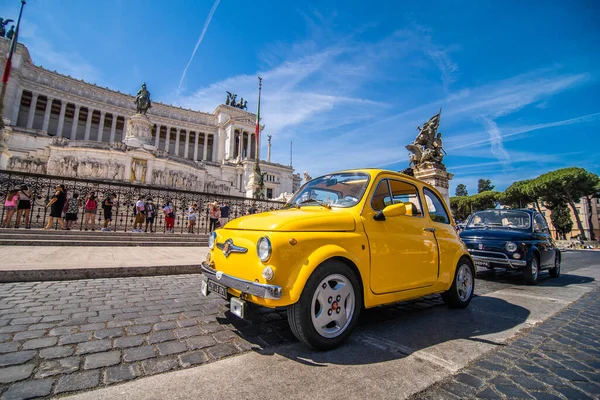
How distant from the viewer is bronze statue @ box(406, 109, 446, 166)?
1411cm

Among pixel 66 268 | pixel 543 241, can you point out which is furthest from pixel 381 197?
pixel 543 241

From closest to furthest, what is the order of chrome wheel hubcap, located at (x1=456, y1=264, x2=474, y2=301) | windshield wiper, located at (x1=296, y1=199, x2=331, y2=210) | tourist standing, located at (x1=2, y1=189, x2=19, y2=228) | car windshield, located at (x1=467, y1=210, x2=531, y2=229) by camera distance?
windshield wiper, located at (x1=296, y1=199, x2=331, y2=210), chrome wheel hubcap, located at (x1=456, y1=264, x2=474, y2=301), car windshield, located at (x1=467, y1=210, x2=531, y2=229), tourist standing, located at (x1=2, y1=189, x2=19, y2=228)

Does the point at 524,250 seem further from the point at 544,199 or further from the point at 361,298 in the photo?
the point at 544,199

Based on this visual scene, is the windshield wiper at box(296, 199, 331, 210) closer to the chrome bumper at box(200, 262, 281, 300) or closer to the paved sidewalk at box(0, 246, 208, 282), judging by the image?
the chrome bumper at box(200, 262, 281, 300)

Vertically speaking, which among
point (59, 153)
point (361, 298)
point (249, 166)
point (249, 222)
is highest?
point (249, 166)

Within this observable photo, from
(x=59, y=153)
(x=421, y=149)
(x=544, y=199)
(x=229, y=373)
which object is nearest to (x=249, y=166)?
(x=59, y=153)

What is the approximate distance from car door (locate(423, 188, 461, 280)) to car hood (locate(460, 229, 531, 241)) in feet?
11.1

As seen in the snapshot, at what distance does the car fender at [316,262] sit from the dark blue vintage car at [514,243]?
5742 mm

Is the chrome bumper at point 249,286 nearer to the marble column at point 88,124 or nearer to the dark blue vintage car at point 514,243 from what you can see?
the dark blue vintage car at point 514,243

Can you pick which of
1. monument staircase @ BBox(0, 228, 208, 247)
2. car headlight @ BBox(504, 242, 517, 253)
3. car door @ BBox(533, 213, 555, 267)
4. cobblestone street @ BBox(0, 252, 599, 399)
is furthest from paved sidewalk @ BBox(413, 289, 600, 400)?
monument staircase @ BBox(0, 228, 208, 247)

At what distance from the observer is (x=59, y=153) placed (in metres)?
29.4

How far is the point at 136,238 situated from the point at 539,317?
11760mm

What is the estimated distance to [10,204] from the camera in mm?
9906

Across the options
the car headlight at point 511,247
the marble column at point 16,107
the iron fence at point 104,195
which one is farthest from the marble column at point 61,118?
the car headlight at point 511,247
